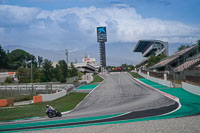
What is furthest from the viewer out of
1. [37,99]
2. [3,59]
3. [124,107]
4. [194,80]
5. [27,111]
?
[3,59]

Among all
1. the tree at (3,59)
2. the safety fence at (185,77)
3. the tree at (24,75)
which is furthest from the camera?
the tree at (3,59)

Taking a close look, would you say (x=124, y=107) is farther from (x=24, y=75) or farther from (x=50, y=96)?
(x=24, y=75)

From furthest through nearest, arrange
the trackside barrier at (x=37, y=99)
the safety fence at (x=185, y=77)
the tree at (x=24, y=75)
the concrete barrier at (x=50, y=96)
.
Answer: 1. the tree at (x=24, y=75)
2. the concrete barrier at (x=50, y=96)
3. the trackside barrier at (x=37, y=99)
4. the safety fence at (x=185, y=77)

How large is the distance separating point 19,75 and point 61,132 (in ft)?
236

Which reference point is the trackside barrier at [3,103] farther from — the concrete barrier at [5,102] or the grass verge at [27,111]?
the grass verge at [27,111]

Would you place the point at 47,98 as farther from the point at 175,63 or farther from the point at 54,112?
the point at 175,63

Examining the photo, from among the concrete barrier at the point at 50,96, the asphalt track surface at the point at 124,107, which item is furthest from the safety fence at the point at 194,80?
the concrete barrier at the point at 50,96

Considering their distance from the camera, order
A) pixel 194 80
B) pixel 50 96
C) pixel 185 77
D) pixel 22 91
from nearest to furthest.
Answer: pixel 194 80
pixel 50 96
pixel 185 77
pixel 22 91

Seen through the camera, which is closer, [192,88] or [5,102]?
[192,88]

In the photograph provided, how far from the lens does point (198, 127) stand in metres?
11.4

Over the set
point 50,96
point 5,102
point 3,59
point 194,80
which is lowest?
point 5,102

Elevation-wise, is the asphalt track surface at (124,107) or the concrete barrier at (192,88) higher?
the concrete barrier at (192,88)

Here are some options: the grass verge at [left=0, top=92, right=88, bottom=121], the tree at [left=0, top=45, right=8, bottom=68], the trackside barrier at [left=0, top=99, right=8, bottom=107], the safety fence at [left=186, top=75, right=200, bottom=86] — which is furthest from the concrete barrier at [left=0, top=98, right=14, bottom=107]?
the tree at [left=0, top=45, right=8, bottom=68]

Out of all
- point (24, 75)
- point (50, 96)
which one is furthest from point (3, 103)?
point (24, 75)
